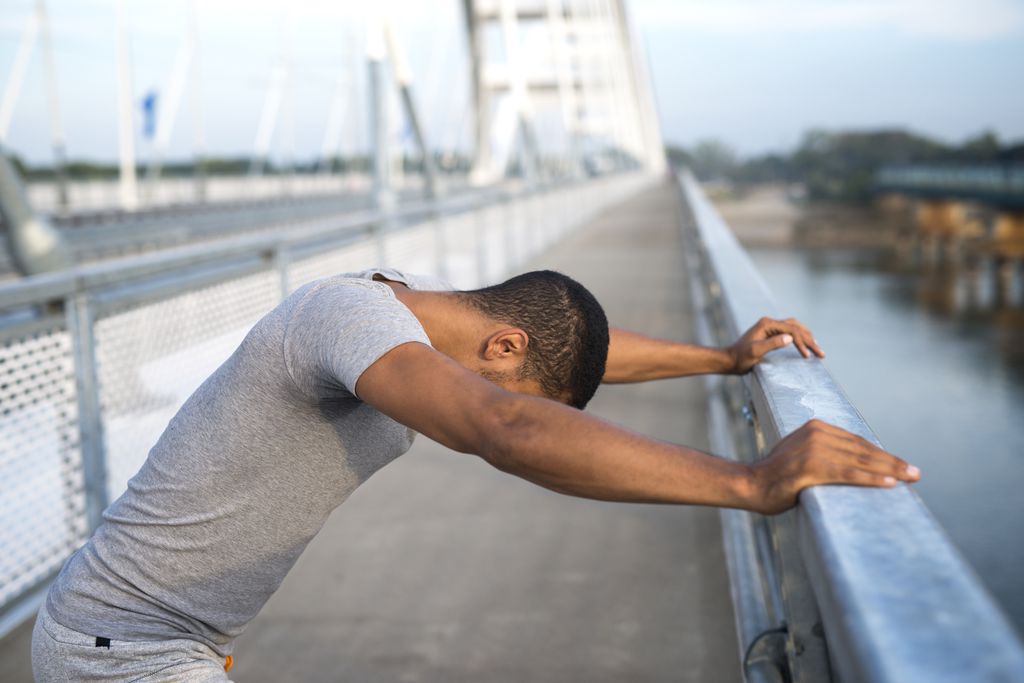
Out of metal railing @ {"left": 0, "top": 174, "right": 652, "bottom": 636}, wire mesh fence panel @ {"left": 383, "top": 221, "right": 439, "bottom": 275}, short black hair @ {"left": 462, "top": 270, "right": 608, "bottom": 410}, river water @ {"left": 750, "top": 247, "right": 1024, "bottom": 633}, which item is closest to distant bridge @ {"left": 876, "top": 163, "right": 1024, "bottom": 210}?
river water @ {"left": 750, "top": 247, "right": 1024, "bottom": 633}

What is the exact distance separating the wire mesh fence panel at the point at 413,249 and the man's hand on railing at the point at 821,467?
622 centimetres

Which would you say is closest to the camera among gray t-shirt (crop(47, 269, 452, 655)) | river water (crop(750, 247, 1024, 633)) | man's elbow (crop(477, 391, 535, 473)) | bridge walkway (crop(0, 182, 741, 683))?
man's elbow (crop(477, 391, 535, 473))

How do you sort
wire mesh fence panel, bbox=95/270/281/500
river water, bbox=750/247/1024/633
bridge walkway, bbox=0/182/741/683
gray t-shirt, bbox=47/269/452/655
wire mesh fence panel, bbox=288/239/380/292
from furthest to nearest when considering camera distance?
river water, bbox=750/247/1024/633 < wire mesh fence panel, bbox=288/239/380/292 < wire mesh fence panel, bbox=95/270/281/500 < bridge walkway, bbox=0/182/741/683 < gray t-shirt, bbox=47/269/452/655

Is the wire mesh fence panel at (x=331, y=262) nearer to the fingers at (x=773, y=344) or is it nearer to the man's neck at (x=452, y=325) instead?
the fingers at (x=773, y=344)

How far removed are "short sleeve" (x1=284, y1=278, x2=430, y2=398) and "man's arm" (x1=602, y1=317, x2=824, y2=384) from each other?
844 millimetres

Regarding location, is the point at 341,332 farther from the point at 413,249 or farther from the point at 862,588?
the point at 413,249

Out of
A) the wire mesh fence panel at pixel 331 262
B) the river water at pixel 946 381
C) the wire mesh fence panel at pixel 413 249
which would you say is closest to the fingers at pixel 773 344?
the wire mesh fence panel at pixel 331 262

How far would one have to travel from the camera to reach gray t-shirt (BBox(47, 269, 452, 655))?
1.73 m

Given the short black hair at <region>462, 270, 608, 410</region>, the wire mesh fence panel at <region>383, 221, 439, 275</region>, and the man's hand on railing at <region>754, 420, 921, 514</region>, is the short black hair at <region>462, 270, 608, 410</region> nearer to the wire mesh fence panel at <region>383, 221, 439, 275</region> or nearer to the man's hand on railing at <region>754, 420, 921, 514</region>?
the man's hand on railing at <region>754, 420, 921, 514</region>

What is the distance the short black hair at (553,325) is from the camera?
1.76 m

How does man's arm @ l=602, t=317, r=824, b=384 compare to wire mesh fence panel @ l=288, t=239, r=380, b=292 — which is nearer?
man's arm @ l=602, t=317, r=824, b=384

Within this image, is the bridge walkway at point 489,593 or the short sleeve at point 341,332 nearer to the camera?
the short sleeve at point 341,332

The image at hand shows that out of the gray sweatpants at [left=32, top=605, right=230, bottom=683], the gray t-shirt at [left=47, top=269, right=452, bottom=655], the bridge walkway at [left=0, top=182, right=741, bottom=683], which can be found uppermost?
the gray t-shirt at [left=47, top=269, right=452, bottom=655]

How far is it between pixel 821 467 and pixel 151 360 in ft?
10.3
